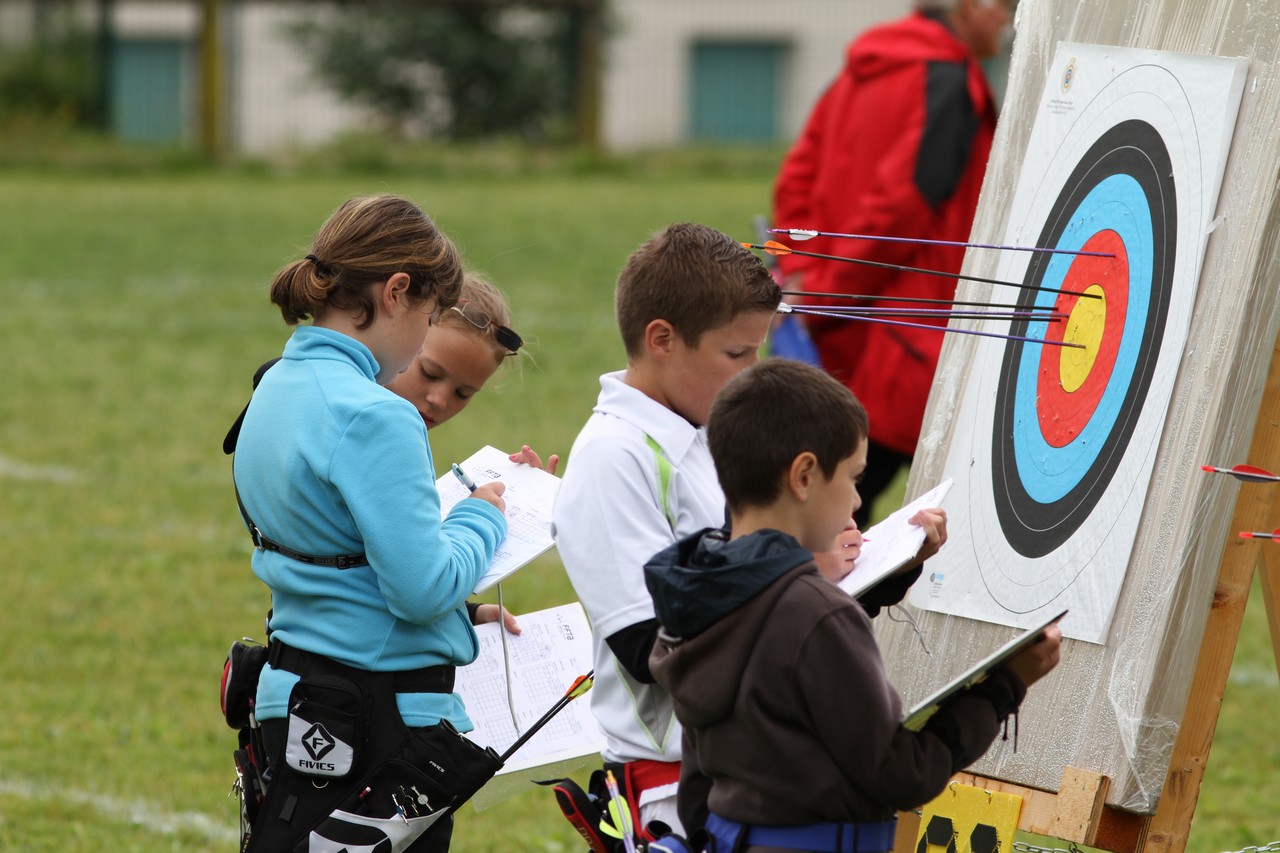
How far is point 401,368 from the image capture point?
2.57 m

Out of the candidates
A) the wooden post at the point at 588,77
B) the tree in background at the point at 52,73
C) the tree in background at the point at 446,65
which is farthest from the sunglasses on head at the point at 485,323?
the tree in background at the point at 446,65

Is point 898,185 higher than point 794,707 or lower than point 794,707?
higher

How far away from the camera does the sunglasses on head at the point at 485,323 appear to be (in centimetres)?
283

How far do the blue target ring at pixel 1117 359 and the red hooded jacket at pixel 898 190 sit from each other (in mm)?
1446

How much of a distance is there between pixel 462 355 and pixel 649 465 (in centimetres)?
62

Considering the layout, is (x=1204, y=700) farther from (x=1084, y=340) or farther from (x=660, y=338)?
(x=660, y=338)

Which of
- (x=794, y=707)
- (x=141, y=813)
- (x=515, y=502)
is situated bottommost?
(x=141, y=813)

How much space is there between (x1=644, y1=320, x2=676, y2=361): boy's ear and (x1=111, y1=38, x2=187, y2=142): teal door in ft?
62.8

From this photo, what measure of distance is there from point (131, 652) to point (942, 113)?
284cm

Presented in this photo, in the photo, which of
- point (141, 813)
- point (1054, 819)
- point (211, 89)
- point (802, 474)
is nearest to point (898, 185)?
point (1054, 819)

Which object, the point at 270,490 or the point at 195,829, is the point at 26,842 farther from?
the point at 270,490

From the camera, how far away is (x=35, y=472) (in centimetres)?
729

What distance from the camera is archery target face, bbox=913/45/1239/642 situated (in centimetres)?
258

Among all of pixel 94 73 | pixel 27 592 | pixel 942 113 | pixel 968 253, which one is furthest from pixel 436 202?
pixel 968 253
